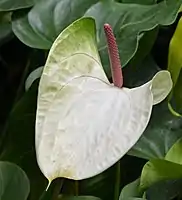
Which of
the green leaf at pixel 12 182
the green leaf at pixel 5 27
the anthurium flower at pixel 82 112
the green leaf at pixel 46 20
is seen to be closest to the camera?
the anthurium flower at pixel 82 112

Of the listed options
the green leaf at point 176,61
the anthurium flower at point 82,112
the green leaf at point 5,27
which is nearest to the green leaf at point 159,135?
the green leaf at point 176,61

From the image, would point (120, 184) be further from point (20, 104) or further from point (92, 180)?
point (20, 104)

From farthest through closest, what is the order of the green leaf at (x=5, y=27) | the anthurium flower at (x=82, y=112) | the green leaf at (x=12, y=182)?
the green leaf at (x=5, y=27)
the green leaf at (x=12, y=182)
the anthurium flower at (x=82, y=112)

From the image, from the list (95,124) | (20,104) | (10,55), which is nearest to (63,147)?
(95,124)

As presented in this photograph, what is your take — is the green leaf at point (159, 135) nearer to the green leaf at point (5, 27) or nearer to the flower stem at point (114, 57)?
the flower stem at point (114, 57)

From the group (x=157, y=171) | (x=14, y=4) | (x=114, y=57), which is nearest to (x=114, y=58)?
(x=114, y=57)

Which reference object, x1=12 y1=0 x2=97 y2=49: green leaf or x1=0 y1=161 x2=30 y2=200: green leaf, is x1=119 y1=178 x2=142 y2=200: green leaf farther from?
x1=12 y1=0 x2=97 y2=49: green leaf
